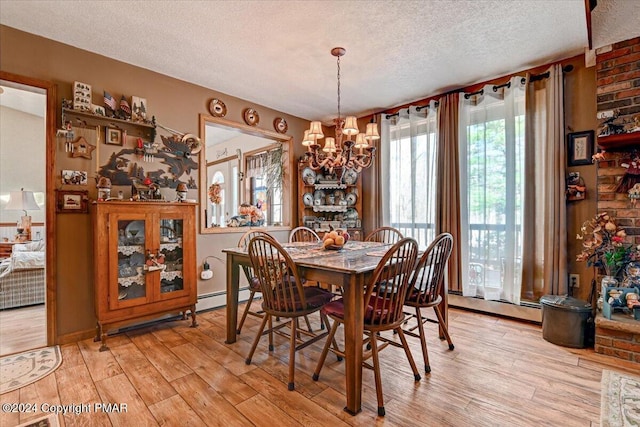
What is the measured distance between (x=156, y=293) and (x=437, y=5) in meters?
3.38

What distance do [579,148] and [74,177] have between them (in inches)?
186

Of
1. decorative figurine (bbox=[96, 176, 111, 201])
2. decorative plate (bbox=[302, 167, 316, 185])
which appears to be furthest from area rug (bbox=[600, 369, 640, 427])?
decorative figurine (bbox=[96, 176, 111, 201])

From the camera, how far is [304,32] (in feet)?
7.96

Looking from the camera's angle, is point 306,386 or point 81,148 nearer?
point 306,386

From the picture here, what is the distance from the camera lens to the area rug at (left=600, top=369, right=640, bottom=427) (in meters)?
1.61

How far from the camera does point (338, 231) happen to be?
2.88 m

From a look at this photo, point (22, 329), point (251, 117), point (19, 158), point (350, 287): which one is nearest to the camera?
point (350, 287)

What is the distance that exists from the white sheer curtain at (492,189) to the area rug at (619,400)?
44.7 inches

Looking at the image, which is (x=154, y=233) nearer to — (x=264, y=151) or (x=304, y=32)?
(x=304, y=32)

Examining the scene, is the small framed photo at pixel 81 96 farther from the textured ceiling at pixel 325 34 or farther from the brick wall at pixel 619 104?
the brick wall at pixel 619 104

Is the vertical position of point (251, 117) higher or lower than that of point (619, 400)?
higher

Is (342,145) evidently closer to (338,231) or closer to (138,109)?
(338,231)

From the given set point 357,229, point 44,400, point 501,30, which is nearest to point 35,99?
point 44,400

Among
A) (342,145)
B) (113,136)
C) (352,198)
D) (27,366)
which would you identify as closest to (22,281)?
(27,366)
